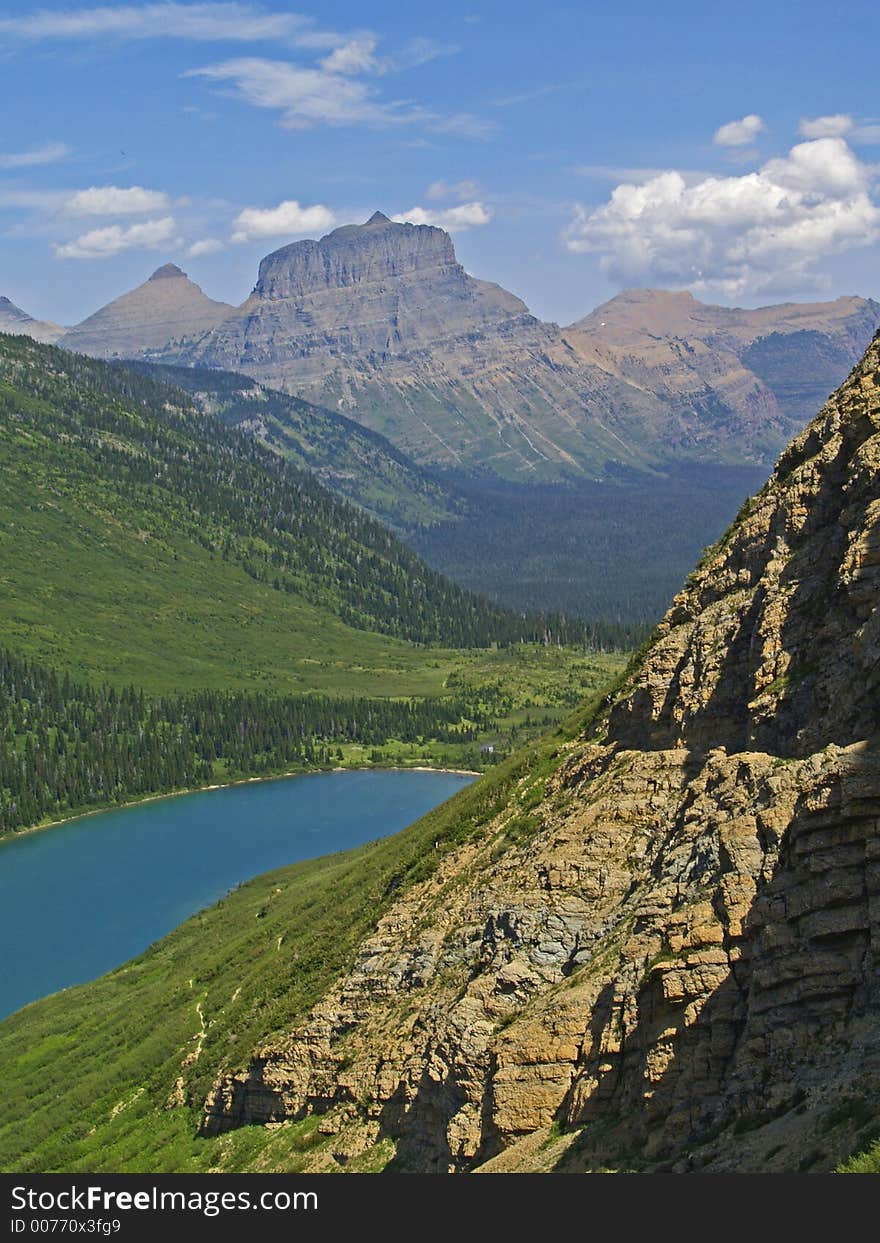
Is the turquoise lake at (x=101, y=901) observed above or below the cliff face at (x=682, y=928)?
below

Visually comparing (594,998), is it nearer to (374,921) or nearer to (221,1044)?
(374,921)

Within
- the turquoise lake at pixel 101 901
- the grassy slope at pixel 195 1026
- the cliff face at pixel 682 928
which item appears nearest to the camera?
the cliff face at pixel 682 928

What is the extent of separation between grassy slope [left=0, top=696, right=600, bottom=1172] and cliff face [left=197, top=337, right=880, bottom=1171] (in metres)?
2.39

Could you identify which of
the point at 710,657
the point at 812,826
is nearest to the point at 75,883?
the point at 710,657

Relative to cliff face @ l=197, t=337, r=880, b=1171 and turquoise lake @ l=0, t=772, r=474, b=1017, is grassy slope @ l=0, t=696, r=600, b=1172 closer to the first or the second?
cliff face @ l=197, t=337, r=880, b=1171

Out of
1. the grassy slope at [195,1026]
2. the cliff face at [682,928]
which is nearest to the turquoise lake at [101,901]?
the grassy slope at [195,1026]

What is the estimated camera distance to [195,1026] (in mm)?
76625

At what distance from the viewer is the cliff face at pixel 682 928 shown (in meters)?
33.1

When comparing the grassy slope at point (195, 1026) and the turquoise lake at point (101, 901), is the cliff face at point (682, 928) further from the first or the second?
the turquoise lake at point (101, 901)

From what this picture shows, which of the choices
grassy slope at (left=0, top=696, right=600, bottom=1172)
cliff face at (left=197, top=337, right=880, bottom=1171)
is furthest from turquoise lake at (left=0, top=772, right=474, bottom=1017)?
cliff face at (left=197, top=337, right=880, bottom=1171)

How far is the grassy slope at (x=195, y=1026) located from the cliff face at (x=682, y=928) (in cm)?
239

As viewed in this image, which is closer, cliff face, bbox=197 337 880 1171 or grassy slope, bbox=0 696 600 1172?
cliff face, bbox=197 337 880 1171

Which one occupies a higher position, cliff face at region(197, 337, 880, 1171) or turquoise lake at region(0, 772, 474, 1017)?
cliff face at region(197, 337, 880, 1171)

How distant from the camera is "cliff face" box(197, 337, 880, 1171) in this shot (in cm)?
3306
